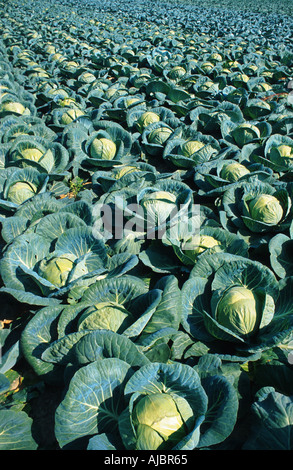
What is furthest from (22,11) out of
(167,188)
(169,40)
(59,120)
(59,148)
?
(167,188)

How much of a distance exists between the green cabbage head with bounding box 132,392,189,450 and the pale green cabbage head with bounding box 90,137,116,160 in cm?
409

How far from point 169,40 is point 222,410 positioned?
1484 cm

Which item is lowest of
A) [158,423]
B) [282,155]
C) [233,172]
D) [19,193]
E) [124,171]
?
[158,423]

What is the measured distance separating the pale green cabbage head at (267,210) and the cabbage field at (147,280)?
0.02 metres

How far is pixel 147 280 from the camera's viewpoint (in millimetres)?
3779

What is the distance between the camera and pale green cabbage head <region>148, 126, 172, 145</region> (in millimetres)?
5941

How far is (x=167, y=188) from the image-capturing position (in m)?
4.54

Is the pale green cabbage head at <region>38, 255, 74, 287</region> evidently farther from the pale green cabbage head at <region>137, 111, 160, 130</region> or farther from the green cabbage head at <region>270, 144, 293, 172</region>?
the pale green cabbage head at <region>137, 111, 160, 130</region>

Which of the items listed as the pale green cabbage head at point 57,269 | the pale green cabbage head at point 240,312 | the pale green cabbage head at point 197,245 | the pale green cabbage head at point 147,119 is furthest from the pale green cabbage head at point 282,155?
the pale green cabbage head at point 57,269

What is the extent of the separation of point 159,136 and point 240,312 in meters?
3.95

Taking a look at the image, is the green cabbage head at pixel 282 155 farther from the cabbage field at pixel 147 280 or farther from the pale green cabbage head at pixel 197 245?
the pale green cabbage head at pixel 197 245

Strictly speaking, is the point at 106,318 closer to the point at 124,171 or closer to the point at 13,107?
the point at 124,171

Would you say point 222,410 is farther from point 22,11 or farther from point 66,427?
point 22,11

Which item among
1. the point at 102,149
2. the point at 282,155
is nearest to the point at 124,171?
the point at 102,149
